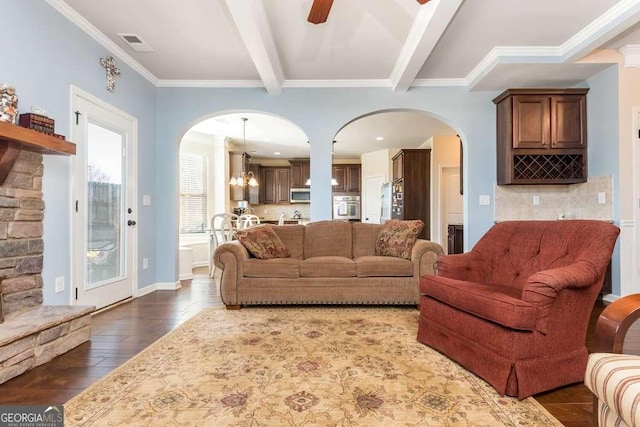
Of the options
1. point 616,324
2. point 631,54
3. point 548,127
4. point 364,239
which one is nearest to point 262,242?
point 364,239

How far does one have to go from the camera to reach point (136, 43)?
3.43m

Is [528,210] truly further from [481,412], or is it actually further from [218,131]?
[218,131]

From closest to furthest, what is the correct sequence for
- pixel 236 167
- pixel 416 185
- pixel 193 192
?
1. pixel 193 192
2. pixel 416 185
3. pixel 236 167

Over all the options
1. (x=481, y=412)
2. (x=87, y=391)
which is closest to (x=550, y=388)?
(x=481, y=412)

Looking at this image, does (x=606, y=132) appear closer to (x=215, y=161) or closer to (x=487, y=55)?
(x=487, y=55)

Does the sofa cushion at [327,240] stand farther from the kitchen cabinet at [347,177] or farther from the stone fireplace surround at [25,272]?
the kitchen cabinet at [347,177]

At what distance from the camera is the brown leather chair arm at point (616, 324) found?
1.22 meters

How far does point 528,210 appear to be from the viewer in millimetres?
4250

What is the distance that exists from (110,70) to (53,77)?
0.79 meters

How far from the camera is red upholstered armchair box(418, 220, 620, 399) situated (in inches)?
65.9

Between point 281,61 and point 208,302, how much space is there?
2806 millimetres

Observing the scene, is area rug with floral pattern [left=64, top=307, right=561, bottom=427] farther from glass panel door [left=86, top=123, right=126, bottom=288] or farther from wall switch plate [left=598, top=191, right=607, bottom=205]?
wall switch plate [left=598, top=191, right=607, bottom=205]

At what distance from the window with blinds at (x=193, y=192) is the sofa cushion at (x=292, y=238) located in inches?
134

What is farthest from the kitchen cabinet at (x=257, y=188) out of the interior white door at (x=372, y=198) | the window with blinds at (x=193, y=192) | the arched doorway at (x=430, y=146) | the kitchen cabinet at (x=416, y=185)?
the kitchen cabinet at (x=416, y=185)
